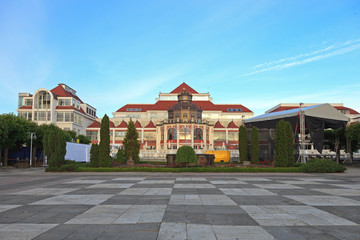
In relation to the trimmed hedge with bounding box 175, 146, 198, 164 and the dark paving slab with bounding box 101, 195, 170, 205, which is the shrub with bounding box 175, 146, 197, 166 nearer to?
the trimmed hedge with bounding box 175, 146, 198, 164

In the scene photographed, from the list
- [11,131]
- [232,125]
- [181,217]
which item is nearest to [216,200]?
[181,217]

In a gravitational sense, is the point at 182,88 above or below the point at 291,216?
above

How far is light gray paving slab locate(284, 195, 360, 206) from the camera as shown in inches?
363

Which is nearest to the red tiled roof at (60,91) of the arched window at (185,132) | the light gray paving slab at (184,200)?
the arched window at (185,132)

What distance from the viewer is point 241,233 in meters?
5.73

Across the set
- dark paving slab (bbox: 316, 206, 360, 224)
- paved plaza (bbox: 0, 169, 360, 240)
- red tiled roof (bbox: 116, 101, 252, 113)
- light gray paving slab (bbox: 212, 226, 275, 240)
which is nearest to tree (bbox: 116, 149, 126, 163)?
paved plaza (bbox: 0, 169, 360, 240)

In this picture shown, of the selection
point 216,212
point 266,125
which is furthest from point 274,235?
point 266,125

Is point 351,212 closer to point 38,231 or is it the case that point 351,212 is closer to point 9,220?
point 38,231

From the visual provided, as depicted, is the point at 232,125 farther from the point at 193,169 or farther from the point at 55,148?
the point at 55,148

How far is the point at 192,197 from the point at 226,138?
70.5m

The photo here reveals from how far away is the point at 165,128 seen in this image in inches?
2908

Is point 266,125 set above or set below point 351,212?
above

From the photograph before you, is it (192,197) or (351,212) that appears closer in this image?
(351,212)

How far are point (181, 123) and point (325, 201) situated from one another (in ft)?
206
